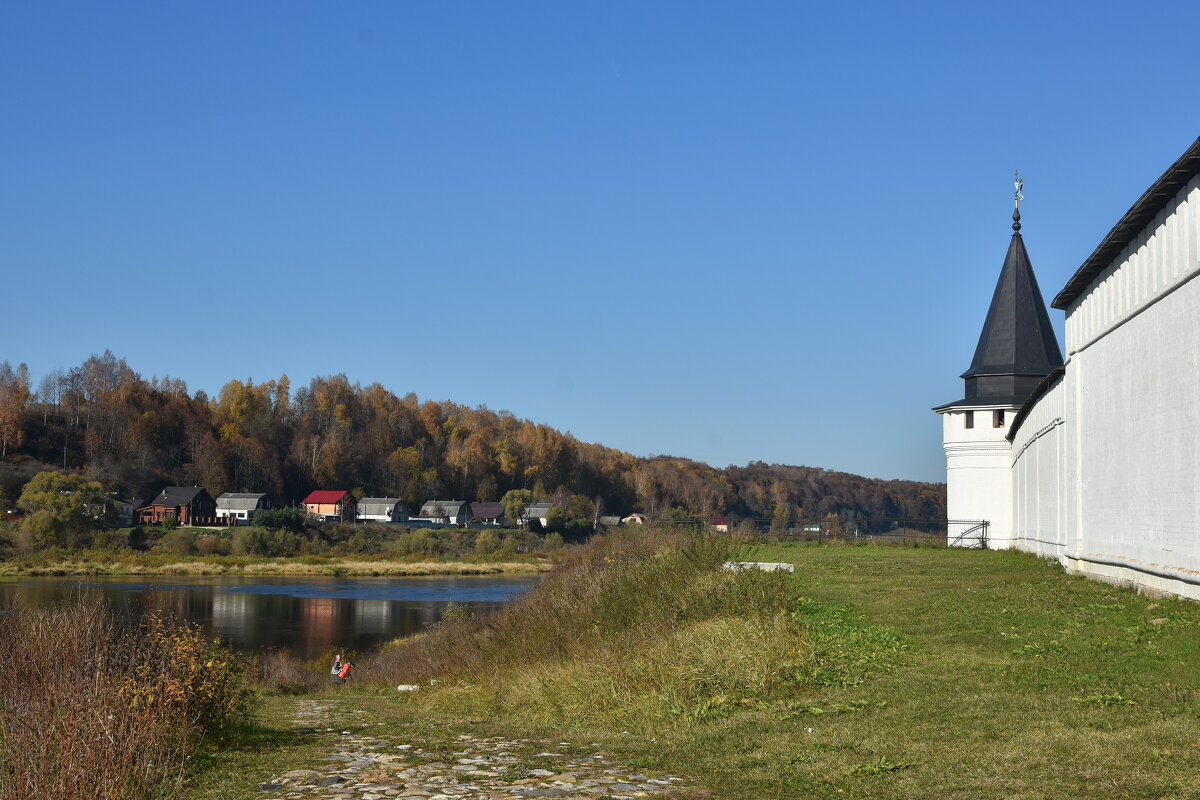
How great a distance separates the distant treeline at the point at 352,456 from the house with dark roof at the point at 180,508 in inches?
344

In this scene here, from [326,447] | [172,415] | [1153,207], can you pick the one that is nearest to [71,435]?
[172,415]

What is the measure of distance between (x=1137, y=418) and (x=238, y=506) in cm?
11282

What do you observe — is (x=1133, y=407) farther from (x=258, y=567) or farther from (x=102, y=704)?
(x=258, y=567)

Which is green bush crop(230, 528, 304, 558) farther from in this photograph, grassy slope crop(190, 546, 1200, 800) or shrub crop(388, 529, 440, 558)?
grassy slope crop(190, 546, 1200, 800)

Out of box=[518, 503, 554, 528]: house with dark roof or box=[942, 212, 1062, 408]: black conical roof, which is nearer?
box=[942, 212, 1062, 408]: black conical roof

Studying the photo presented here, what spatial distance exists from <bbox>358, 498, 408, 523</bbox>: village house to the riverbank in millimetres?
35916

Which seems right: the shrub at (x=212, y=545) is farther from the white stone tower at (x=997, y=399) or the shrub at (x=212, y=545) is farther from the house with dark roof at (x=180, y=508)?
the white stone tower at (x=997, y=399)

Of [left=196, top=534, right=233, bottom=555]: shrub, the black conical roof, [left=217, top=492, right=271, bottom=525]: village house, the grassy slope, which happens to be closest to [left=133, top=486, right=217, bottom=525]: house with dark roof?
[left=217, top=492, right=271, bottom=525]: village house

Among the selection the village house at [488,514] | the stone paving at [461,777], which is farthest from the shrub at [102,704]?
the village house at [488,514]

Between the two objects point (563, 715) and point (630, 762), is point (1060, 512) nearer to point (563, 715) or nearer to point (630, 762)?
point (563, 715)

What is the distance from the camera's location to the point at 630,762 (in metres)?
8.47

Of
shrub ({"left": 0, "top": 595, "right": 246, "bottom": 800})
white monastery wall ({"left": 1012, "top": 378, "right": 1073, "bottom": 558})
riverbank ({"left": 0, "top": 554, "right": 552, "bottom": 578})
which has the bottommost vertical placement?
riverbank ({"left": 0, "top": 554, "right": 552, "bottom": 578})

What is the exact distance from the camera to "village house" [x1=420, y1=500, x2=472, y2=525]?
134000mm

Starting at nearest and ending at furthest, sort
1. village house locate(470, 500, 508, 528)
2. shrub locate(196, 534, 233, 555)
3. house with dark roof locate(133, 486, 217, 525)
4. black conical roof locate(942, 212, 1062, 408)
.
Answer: black conical roof locate(942, 212, 1062, 408), shrub locate(196, 534, 233, 555), house with dark roof locate(133, 486, 217, 525), village house locate(470, 500, 508, 528)
